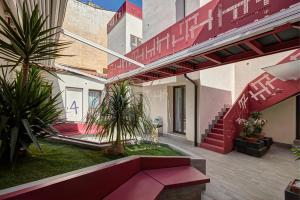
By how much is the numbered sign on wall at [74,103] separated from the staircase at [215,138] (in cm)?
673

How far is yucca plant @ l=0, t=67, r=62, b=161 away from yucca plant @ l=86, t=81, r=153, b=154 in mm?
656

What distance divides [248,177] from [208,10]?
376 centimetres

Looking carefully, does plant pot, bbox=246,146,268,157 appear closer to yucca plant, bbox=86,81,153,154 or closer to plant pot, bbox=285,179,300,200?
plant pot, bbox=285,179,300,200

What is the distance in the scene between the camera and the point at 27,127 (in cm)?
198

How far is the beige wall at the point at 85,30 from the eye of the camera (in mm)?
12984

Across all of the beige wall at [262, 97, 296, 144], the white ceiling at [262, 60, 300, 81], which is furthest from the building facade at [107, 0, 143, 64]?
the beige wall at [262, 97, 296, 144]

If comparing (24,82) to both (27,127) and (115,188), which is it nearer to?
(27,127)

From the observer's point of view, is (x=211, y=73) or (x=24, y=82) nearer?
(x=24, y=82)

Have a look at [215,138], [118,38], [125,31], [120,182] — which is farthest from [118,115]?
[118,38]

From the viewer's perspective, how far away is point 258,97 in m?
6.79

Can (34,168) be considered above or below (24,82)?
below

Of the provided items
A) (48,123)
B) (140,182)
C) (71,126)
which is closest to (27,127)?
(48,123)

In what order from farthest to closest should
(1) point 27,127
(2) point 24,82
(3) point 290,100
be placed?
(3) point 290,100
(2) point 24,82
(1) point 27,127

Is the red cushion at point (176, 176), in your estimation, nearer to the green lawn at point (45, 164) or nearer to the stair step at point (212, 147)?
the green lawn at point (45, 164)
